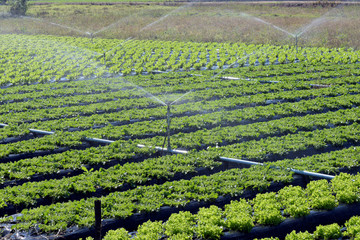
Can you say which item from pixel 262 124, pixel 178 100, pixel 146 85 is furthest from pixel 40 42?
pixel 262 124

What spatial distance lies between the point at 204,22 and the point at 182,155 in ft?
110

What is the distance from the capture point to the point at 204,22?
41719mm

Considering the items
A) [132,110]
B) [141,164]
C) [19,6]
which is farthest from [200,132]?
[19,6]

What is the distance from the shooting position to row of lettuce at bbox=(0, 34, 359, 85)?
805 inches

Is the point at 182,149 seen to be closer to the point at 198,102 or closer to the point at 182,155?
the point at 182,155

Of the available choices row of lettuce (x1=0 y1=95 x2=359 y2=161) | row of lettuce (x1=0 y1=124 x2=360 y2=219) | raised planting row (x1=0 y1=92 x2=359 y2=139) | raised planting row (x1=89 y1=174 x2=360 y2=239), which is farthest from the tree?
raised planting row (x1=89 y1=174 x2=360 y2=239)

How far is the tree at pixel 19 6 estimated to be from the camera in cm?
5034

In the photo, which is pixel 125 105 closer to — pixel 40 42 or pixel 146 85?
pixel 146 85

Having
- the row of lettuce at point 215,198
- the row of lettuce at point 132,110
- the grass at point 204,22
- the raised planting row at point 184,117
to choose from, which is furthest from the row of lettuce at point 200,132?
the grass at point 204,22

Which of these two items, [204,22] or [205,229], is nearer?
[205,229]

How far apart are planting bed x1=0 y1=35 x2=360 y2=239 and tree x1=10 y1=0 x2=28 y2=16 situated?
114 feet

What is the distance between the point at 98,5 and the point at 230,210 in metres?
51.3

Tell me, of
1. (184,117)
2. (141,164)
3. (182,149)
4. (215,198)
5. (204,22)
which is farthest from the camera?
(204,22)

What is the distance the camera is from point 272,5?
48.9 m
